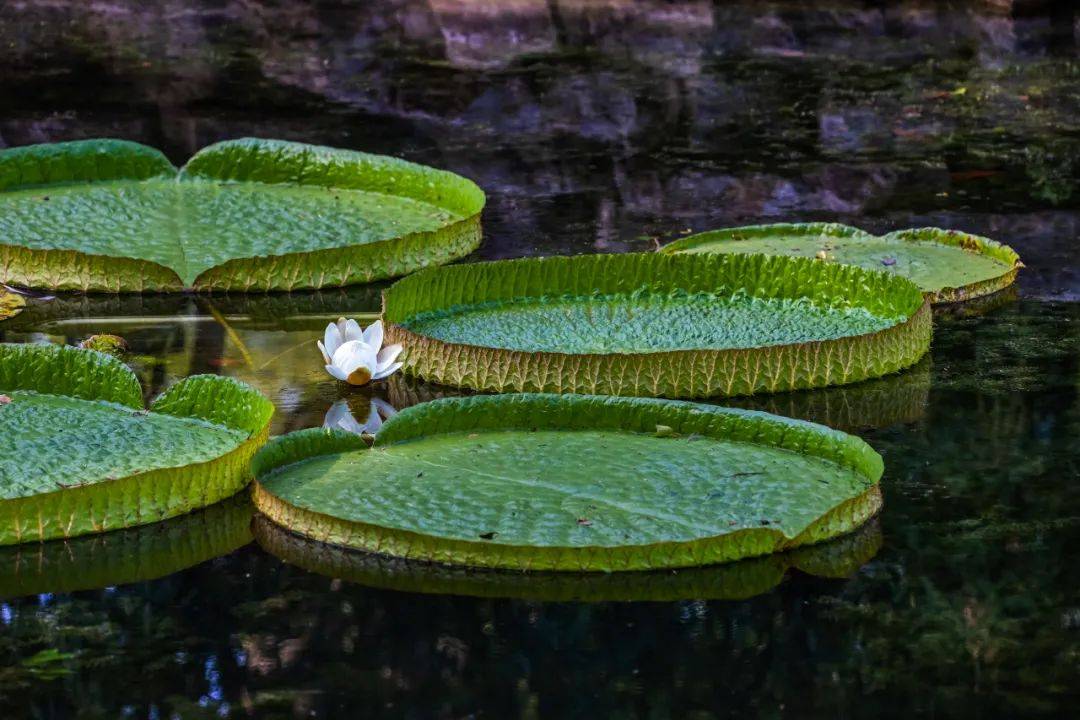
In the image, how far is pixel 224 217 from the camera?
4289mm

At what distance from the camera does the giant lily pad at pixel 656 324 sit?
3129mm

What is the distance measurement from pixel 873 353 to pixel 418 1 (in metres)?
6.05

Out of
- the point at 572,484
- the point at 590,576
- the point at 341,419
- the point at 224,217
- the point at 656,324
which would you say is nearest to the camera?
the point at 590,576

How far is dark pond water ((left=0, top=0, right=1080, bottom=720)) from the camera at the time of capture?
2137 mm

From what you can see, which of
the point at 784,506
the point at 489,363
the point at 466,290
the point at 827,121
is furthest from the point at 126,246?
the point at 827,121

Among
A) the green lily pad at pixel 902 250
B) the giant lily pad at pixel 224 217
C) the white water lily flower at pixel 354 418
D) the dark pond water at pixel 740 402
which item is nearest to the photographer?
the dark pond water at pixel 740 402

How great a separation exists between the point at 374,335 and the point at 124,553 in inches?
35.2

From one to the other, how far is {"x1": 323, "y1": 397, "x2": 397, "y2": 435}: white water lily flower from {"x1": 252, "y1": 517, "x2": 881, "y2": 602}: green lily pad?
0.59m

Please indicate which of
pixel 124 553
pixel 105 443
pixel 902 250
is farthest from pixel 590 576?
pixel 902 250

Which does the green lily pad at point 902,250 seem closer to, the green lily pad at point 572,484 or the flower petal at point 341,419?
the flower petal at point 341,419

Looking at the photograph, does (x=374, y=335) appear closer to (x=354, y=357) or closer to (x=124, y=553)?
(x=354, y=357)

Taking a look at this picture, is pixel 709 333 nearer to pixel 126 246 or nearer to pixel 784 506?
pixel 784 506

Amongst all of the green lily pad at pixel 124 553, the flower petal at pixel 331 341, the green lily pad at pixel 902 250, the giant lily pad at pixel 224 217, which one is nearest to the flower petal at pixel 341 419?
the flower petal at pixel 331 341

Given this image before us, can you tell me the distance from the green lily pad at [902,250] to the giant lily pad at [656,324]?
0.35 meters
